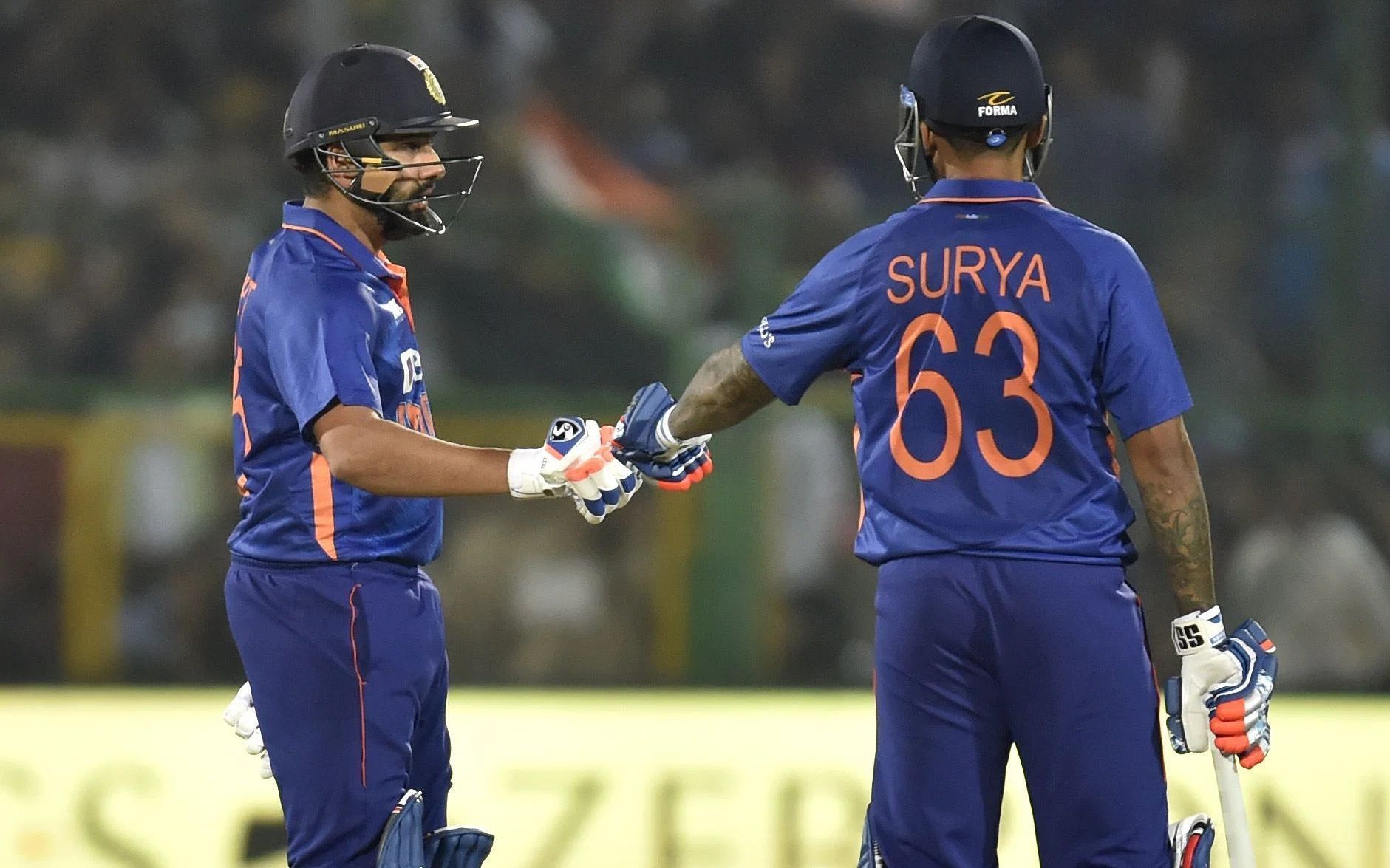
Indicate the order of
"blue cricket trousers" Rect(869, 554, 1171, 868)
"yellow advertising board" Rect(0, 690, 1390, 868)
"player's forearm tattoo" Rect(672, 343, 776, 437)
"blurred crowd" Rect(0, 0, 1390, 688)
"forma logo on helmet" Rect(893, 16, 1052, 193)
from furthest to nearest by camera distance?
"blurred crowd" Rect(0, 0, 1390, 688) < "yellow advertising board" Rect(0, 690, 1390, 868) < "player's forearm tattoo" Rect(672, 343, 776, 437) < "forma logo on helmet" Rect(893, 16, 1052, 193) < "blue cricket trousers" Rect(869, 554, 1171, 868)

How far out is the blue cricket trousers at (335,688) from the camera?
10.6ft

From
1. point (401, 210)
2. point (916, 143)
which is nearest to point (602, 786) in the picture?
point (401, 210)

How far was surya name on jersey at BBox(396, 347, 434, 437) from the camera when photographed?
3391mm

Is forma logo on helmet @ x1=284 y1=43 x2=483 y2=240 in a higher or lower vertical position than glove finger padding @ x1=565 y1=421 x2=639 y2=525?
higher

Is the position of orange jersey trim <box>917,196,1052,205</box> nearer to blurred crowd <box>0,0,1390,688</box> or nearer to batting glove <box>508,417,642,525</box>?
batting glove <box>508,417,642,525</box>

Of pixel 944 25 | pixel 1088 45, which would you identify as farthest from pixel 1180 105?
pixel 944 25

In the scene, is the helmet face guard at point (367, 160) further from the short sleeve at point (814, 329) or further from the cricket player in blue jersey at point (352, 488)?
the short sleeve at point (814, 329)

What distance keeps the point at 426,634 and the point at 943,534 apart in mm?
983

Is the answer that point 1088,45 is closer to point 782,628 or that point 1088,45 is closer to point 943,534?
point 782,628

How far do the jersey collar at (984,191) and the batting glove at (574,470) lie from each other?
2.39ft

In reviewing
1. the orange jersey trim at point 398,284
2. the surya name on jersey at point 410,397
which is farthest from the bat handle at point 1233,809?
the orange jersey trim at point 398,284

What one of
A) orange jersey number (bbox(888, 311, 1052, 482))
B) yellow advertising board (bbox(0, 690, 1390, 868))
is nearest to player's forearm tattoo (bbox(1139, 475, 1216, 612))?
orange jersey number (bbox(888, 311, 1052, 482))

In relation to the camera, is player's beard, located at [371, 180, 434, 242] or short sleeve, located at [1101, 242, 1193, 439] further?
player's beard, located at [371, 180, 434, 242]

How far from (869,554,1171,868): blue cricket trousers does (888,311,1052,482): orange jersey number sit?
0.52 feet
